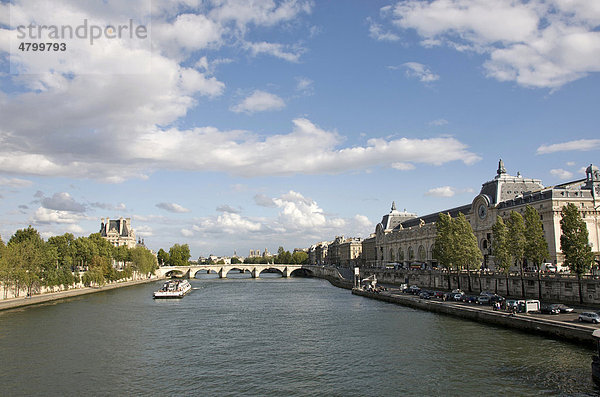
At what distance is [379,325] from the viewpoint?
56.9 metres

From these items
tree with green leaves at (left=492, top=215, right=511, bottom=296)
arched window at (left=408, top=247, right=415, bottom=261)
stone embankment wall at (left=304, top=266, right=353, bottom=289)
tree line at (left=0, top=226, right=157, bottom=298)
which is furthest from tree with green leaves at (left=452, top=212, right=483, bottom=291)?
tree line at (left=0, top=226, right=157, bottom=298)

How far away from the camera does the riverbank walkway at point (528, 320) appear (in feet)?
132

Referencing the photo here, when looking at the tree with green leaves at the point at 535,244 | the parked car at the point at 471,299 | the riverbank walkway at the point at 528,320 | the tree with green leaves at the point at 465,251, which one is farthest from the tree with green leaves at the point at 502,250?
the riverbank walkway at the point at 528,320

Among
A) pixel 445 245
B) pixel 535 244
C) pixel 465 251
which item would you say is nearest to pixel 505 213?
pixel 445 245

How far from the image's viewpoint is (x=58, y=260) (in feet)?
363

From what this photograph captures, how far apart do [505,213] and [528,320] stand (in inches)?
2427

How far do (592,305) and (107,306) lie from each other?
70.5 meters

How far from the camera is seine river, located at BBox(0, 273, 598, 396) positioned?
105ft

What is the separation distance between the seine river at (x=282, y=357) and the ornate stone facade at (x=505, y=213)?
131 ft

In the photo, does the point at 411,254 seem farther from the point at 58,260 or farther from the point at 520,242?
the point at 58,260

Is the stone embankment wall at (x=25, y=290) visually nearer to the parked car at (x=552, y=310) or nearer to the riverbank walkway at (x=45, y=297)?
the riverbank walkway at (x=45, y=297)

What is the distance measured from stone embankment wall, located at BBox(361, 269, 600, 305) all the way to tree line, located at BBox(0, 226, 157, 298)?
76.7m

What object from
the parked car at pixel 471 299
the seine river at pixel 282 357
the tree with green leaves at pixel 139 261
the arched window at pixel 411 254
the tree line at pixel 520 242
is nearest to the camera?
the seine river at pixel 282 357

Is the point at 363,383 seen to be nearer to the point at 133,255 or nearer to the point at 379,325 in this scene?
the point at 379,325
